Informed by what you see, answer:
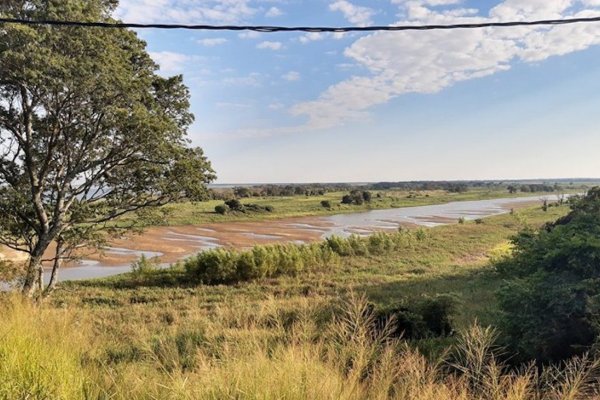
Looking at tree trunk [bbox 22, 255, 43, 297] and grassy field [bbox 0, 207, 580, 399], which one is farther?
tree trunk [bbox 22, 255, 43, 297]

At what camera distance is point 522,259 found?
30.3 feet

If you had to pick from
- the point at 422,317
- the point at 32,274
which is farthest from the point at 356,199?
the point at 422,317

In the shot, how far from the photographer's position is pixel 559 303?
665 centimetres

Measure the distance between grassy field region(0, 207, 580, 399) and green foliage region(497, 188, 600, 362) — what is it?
71 centimetres

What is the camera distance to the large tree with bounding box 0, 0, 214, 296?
10.1 meters

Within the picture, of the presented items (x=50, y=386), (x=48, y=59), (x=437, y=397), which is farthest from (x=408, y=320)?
(x=48, y=59)

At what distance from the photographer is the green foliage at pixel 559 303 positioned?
21.5 feet

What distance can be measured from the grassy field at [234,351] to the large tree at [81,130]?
120 inches

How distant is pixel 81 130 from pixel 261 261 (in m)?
10.1

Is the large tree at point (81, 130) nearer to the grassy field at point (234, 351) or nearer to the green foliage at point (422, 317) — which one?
the grassy field at point (234, 351)

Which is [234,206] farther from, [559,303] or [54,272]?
[559,303]

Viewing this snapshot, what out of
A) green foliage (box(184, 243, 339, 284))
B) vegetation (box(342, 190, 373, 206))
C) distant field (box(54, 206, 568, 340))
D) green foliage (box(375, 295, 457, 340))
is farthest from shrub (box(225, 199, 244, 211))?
green foliage (box(375, 295, 457, 340))

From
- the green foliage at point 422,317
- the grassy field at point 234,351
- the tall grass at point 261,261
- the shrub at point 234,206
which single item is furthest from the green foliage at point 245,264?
the shrub at point 234,206

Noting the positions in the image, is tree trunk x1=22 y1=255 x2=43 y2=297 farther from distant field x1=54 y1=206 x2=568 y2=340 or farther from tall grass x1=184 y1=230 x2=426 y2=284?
tall grass x1=184 y1=230 x2=426 y2=284
